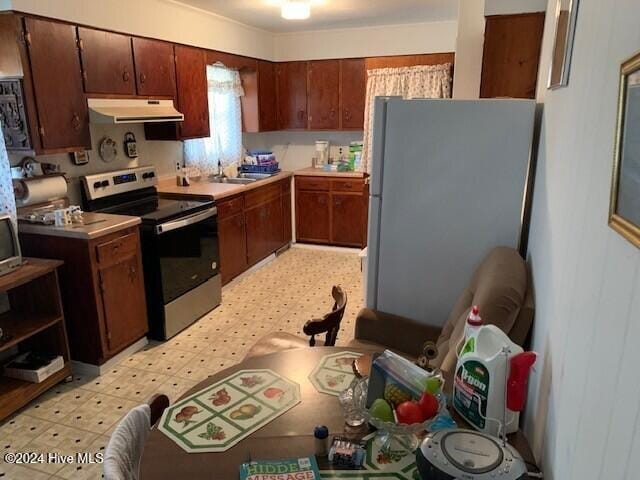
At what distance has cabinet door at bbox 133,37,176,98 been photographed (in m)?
3.34

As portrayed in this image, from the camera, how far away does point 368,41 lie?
508 centimetres

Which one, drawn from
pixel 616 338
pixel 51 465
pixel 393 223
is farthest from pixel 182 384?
pixel 616 338

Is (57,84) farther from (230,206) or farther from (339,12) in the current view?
(339,12)

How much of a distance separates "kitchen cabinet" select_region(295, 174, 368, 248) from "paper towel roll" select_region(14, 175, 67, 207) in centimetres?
280

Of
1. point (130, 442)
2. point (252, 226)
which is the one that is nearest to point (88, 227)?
point (130, 442)

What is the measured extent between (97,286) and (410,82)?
3.71 metres

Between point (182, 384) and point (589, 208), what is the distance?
8.25 ft

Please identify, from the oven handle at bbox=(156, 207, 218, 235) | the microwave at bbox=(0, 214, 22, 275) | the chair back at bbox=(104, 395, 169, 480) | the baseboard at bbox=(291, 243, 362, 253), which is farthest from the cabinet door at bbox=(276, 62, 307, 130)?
the chair back at bbox=(104, 395, 169, 480)

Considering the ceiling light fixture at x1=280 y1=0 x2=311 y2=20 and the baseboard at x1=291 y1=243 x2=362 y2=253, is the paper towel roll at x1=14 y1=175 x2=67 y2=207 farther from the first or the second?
the baseboard at x1=291 y1=243 x2=362 y2=253

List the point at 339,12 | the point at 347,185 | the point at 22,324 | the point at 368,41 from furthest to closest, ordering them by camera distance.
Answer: the point at 347,185, the point at 368,41, the point at 339,12, the point at 22,324

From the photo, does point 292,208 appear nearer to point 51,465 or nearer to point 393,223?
point 393,223

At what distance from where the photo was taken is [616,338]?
68 cm

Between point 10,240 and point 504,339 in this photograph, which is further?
point 10,240

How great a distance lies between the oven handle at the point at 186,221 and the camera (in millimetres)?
3150
